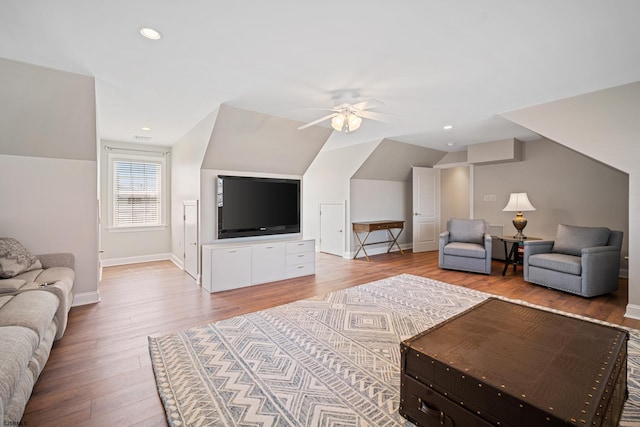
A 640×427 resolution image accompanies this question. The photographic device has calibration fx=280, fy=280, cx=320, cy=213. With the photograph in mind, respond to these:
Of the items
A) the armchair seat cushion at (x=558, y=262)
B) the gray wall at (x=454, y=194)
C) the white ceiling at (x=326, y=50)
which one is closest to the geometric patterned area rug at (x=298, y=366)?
the armchair seat cushion at (x=558, y=262)

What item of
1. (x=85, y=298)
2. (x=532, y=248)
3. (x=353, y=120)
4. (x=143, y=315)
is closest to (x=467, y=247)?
(x=532, y=248)

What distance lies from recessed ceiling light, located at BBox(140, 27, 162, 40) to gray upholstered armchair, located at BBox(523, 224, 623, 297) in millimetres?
4879

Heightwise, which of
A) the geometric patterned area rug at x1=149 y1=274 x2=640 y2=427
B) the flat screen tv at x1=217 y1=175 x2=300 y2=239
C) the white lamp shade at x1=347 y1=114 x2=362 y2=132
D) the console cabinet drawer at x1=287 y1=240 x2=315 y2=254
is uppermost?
the white lamp shade at x1=347 y1=114 x2=362 y2=132

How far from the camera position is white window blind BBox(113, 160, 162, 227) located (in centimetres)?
526

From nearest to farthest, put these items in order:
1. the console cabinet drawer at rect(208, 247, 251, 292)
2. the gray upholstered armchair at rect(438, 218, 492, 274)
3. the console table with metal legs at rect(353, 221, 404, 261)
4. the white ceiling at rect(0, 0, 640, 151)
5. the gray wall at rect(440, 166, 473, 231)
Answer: the white ceiling at rect(0, 0, 640, 151) → the console cabinet drawer at rect(208, 247, 251, 292) → the gray upholstered armchair at rect(438, 218, 492, 274) → the console table with metal legs at rect(353, 221, 404, 261) → the gray wall at rect(440, 166, 473, 231)

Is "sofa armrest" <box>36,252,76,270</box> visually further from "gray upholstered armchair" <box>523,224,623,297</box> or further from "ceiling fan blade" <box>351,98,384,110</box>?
"gray upholstered armchair" <box>523,224,623,297</box>

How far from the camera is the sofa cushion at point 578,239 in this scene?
Result: 12.2 feet

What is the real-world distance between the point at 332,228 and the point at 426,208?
228 centimetres

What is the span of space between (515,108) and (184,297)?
15.7 ft

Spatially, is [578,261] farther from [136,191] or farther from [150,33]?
[136,191]

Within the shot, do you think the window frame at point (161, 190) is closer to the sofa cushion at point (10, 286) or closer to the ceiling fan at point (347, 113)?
the sofa cushion at point (10, 286)

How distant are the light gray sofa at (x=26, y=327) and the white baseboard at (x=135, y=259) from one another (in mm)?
2480

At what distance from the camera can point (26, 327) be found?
165 cm

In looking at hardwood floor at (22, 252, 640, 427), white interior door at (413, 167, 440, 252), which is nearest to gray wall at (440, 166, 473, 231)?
white interior door at (413, 167, 440, 252)
